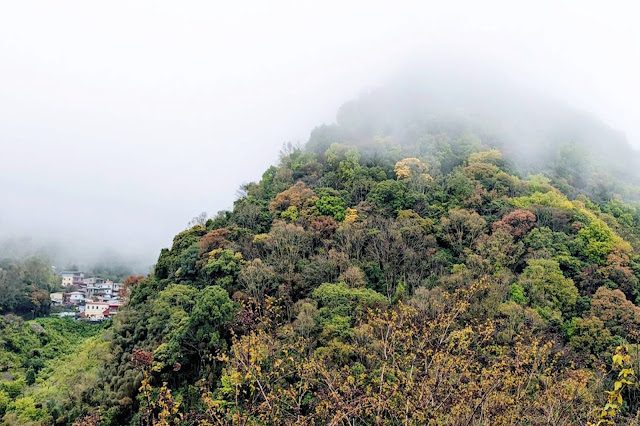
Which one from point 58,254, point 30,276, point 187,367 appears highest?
point 187,367

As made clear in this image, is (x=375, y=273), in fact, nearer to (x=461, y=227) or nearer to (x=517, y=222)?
(x=461, y=227)

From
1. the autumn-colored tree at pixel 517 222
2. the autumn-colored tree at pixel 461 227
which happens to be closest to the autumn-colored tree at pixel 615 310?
the autumn-colored tree at pixel 517 222

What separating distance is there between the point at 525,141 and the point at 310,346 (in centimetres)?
4044

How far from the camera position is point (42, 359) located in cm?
3366

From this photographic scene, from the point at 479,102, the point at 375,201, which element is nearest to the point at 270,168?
the point at 375,201

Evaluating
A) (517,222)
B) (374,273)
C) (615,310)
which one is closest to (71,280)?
(374,273)

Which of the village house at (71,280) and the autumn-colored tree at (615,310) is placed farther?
the village house at (71,280)

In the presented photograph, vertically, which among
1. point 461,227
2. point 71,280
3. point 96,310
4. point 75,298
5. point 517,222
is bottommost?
point 71,280

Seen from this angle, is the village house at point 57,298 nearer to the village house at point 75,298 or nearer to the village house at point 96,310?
the village house at point 75,298

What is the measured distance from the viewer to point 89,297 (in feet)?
228

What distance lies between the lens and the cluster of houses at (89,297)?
57.4 m

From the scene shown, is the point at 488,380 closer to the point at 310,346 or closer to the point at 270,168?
the point at 310,346

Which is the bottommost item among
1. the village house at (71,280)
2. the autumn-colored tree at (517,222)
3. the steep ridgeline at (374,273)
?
the village house at (71,280)

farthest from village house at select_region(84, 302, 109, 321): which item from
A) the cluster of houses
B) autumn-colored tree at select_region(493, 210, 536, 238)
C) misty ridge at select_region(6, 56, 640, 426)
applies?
autumn-colored tree at select_region(493, 210, 536, 238)
